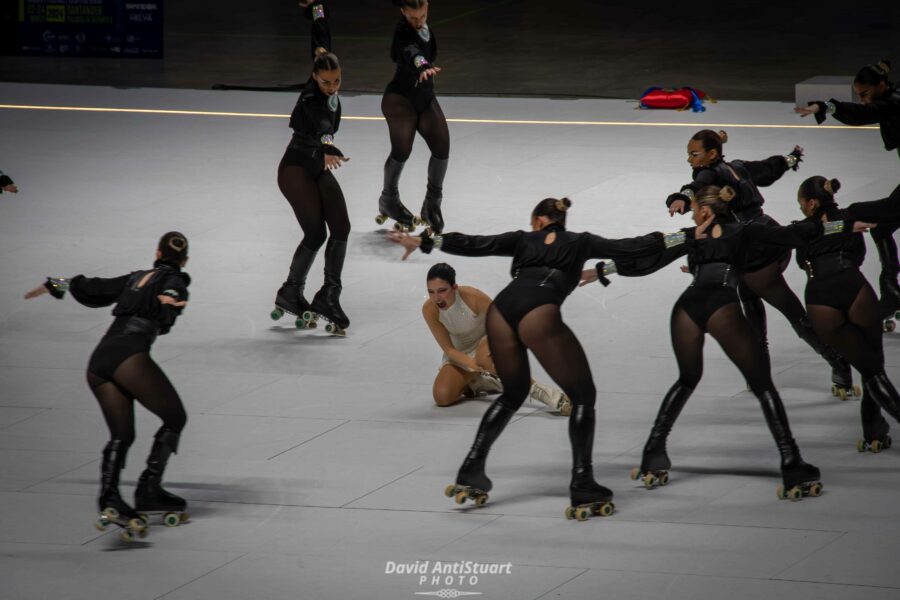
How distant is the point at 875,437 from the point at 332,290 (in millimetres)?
4133

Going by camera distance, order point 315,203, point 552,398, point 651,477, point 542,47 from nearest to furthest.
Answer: point 651,477 → point 552,398 → point 315,203 → point 542,47

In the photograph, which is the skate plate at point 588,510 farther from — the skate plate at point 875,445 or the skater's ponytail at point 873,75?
the skater's ponytail at point 873,75

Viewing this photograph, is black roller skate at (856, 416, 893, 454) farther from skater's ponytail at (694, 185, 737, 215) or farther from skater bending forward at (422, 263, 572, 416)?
skater bending forward at (422, 263, 572, 416)

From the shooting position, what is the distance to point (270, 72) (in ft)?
67.4

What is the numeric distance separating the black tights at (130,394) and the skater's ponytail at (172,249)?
51 cm

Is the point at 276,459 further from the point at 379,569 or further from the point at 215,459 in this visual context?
the point at 379,569

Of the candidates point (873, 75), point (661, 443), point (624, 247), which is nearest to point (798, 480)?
point (661, 443)

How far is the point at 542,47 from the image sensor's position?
2191cm

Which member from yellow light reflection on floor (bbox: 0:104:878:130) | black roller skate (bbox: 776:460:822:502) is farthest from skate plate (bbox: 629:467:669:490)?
yellow light reflection on floor (bbox: 0:104:878:130)

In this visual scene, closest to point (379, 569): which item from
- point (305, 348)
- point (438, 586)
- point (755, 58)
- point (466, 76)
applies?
point (438, 586)

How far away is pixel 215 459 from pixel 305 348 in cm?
219

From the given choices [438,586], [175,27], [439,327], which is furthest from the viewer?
[175,27]

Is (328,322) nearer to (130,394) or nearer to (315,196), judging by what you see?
(315,196)

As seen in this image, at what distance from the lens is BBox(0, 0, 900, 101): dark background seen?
19578 millimetres
